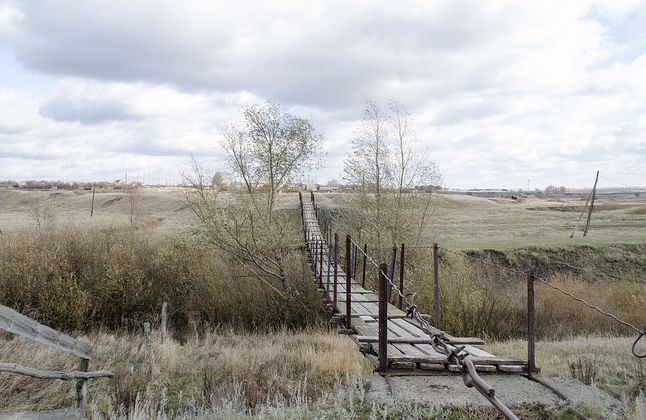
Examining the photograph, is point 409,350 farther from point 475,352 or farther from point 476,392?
point 476,392

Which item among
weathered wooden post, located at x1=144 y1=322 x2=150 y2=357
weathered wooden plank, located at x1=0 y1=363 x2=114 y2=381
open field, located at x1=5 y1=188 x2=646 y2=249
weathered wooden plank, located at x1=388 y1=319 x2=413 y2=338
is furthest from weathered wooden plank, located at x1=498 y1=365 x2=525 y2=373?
open field, located at x1=5 y1=188 x2=646 y2=249

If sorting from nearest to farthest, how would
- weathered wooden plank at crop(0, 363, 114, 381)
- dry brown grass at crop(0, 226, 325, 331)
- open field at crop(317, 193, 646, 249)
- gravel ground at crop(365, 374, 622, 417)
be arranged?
weathered wooden plank at crop(0, 363, 114, 381) → gravel ground at crop(365, 374, 622, 417) → dry brown grass at crop(0, 226, 325, 331) → open field at crop(317, 193, 646, 249)

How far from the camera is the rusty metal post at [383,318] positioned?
5031mm

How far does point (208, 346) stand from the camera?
→ 41.8 ft

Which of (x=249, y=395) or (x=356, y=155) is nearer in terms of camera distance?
(x=249, y=395)

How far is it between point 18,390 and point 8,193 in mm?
53337

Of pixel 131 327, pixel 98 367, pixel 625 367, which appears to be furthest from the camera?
pixel 131 327

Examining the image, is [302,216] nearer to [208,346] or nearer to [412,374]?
[208,346]

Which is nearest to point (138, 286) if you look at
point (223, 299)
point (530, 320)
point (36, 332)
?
point (223, 299)

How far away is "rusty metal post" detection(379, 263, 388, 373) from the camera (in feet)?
16.5

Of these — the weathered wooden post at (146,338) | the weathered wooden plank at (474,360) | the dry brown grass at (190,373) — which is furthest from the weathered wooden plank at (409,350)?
the weathered wooden post at (146,338)

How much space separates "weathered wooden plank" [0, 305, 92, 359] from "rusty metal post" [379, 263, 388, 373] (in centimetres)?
349

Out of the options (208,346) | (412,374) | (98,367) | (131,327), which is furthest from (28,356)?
(412,374)

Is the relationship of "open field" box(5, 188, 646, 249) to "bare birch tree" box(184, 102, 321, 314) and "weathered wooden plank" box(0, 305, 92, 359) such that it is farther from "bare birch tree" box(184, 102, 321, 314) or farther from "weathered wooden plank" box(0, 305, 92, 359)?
"weathered wooden plank" box(0, 305, 92, 359)
